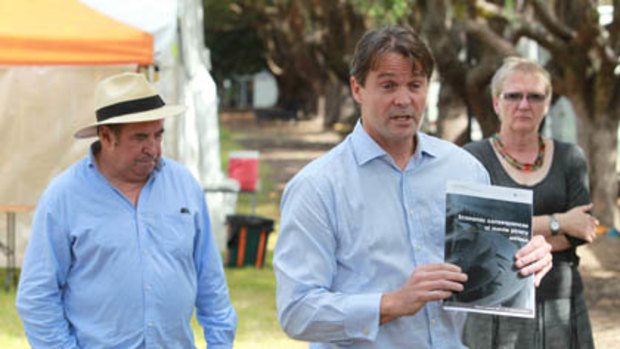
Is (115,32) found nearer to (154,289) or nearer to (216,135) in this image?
(216,135)

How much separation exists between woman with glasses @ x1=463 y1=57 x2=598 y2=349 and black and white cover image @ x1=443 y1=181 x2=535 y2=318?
145 cm

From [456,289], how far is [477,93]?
47.1 ft

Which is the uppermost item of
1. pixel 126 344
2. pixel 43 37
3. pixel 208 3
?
pixel 208 3

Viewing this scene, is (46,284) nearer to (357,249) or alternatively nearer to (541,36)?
(357,249)

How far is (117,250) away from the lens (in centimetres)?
390

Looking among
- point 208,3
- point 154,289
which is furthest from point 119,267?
point 208,3

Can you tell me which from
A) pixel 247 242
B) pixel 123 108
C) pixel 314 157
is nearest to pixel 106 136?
pixel 123 108

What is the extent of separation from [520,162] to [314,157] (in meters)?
25.1

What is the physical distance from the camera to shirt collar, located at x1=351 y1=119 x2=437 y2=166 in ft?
10.0

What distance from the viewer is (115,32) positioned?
990 centimetres

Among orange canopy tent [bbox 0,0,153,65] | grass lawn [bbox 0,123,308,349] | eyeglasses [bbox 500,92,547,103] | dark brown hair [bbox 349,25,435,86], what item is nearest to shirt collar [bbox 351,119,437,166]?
dark brown hair [bbox 349,25,435,86]

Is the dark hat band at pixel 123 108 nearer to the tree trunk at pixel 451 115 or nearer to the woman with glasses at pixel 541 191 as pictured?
Answer: the woman with glasses at pixel 541 191

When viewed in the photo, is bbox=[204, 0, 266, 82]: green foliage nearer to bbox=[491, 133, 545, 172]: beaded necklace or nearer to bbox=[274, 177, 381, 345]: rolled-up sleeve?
bbox=[491, 133, 545, 172]: beaded necklace

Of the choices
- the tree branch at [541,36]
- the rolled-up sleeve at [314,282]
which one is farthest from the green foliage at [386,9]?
the rolled-up sleeve at [314,282]
